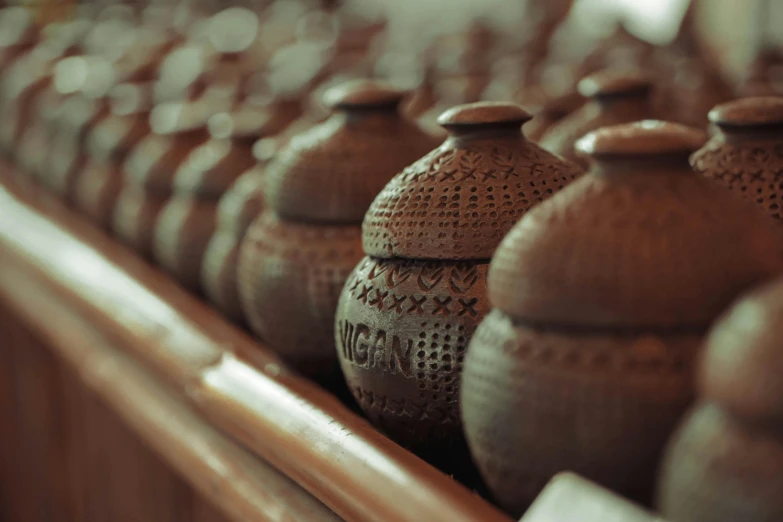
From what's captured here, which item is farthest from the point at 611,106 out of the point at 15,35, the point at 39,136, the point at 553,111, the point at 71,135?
the point at 15,35

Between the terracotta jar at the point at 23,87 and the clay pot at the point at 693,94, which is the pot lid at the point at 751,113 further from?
the terracotta jar at the point at 23,87

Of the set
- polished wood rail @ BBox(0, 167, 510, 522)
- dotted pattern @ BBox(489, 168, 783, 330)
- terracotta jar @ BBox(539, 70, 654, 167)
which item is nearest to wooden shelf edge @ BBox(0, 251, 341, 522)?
polished wood rail @ BBox(0, 167, 510, 522)

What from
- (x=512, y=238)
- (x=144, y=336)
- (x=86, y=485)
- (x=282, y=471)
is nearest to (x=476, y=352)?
(x=512, y=238)

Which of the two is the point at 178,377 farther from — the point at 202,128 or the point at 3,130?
the point at 3,130

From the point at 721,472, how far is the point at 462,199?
33cm

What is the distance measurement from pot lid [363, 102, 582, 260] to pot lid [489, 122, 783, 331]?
13 centimetres

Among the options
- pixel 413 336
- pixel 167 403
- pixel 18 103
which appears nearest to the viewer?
pixel 413 336

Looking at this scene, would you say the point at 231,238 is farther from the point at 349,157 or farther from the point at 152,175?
the point at 152,175

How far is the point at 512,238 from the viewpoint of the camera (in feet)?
1.95

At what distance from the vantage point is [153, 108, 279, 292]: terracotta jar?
1.37 m

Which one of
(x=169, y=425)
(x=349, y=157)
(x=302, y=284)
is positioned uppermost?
(x=349, y=157)

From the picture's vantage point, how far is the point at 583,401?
0.54m

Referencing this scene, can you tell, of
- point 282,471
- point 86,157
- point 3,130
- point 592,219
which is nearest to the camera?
point 592,219

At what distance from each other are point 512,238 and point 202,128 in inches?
45.5
